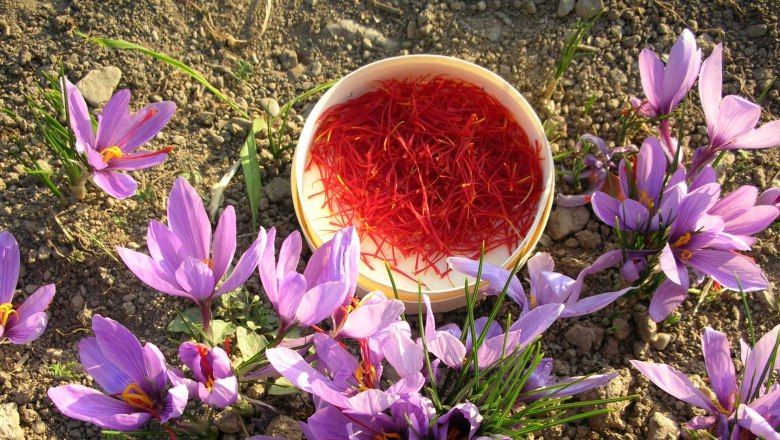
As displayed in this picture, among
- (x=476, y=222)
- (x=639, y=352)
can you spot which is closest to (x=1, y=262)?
(x=476, y=222)

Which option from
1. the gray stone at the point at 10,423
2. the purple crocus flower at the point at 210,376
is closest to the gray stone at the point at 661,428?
the purple crocus flower at the point at 210,376

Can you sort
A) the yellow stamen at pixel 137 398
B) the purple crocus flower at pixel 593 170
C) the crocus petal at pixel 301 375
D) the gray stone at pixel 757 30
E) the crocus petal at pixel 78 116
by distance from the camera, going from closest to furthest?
the crocus petal at pixel 301 375 → the yellow stamen at pixel 137 398 → the crocus petal at pixel 78 116 → the purple crocus flower at pixel 593 170 → the gray stone at pixel 757 30

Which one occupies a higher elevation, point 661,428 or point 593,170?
point 593,170

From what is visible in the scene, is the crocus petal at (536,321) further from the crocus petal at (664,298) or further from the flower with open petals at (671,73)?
the flower with open petals at (671,73)

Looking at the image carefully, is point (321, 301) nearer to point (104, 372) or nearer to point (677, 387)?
point (104, 372)

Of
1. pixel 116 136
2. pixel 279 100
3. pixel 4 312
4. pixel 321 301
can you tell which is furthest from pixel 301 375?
pixel 279 100

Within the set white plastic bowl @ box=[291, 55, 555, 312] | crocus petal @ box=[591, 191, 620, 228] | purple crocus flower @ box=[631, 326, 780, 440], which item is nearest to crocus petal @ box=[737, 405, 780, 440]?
purple crocus flower @ box=[631, 326, 780, 440]
